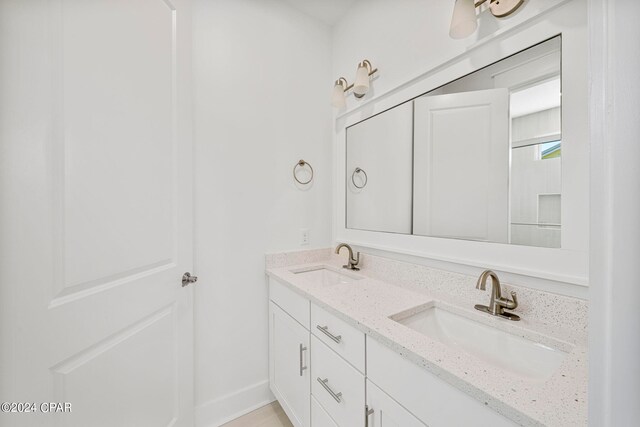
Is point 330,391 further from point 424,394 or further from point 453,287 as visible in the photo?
point 453,287

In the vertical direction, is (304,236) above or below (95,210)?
below

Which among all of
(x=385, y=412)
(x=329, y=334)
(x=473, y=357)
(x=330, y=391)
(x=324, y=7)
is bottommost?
(x=330, y=391)

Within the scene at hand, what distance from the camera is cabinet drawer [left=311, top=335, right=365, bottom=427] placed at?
88cm

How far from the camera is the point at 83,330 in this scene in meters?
0.77

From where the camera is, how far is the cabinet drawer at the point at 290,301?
121cm

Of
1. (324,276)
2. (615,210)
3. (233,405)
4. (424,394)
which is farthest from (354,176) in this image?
(233,405)

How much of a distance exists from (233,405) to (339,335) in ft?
3.37

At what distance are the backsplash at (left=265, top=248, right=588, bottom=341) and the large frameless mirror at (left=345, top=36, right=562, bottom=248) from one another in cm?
18

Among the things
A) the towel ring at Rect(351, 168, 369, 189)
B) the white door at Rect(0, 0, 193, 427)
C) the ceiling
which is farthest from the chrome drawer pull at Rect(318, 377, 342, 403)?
the ceiling

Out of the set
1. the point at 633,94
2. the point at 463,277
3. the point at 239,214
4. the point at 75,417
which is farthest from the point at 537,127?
the point at 75,417

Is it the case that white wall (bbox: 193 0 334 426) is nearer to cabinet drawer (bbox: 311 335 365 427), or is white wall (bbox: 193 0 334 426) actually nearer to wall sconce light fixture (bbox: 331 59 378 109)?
wall sconce light fixture (bbox: 331 59 378 109)

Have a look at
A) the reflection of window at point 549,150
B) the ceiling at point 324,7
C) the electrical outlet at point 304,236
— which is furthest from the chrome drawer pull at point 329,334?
the ceiling at point 324,7

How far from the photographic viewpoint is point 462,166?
109 centimetres

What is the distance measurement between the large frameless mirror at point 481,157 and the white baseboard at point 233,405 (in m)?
1.28
